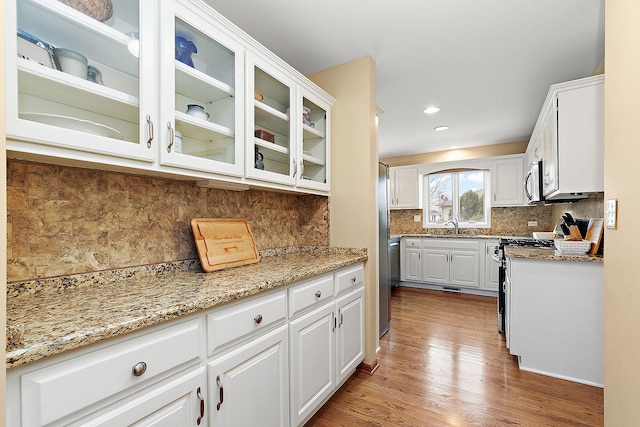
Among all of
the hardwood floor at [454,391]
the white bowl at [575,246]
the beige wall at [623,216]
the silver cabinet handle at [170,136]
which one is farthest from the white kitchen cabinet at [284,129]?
the white bowl at [575,246]

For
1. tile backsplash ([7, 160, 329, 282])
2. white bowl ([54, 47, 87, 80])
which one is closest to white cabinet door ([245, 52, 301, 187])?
tile backsplash ([7, 160, 329, 282])

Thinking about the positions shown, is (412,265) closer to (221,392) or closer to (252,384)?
(252,384)

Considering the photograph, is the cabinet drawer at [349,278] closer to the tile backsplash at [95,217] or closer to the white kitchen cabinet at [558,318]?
the tile backsplash at [95,217]

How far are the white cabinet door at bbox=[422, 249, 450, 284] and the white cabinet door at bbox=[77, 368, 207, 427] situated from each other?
176 inches

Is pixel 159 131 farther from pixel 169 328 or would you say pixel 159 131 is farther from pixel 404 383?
pixel 404 383

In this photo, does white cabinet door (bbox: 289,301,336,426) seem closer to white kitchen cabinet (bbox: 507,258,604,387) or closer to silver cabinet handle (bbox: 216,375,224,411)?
silver cabinet handle (bbox: 216,375,224,411)

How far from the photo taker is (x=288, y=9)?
69.8 inches

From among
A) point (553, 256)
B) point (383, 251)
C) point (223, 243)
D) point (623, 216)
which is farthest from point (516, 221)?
point (223, 243)

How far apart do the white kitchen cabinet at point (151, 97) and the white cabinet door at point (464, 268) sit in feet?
12.4

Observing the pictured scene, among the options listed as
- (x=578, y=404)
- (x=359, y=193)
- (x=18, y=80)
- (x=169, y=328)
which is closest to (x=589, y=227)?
(x=578, y=404)

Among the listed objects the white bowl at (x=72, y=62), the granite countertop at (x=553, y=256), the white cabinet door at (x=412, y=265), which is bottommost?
the white cabinet door at (x=412, y=265)

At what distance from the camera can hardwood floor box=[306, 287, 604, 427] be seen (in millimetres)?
1758

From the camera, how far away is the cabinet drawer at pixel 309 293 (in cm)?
153

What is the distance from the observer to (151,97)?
1.20 metres
